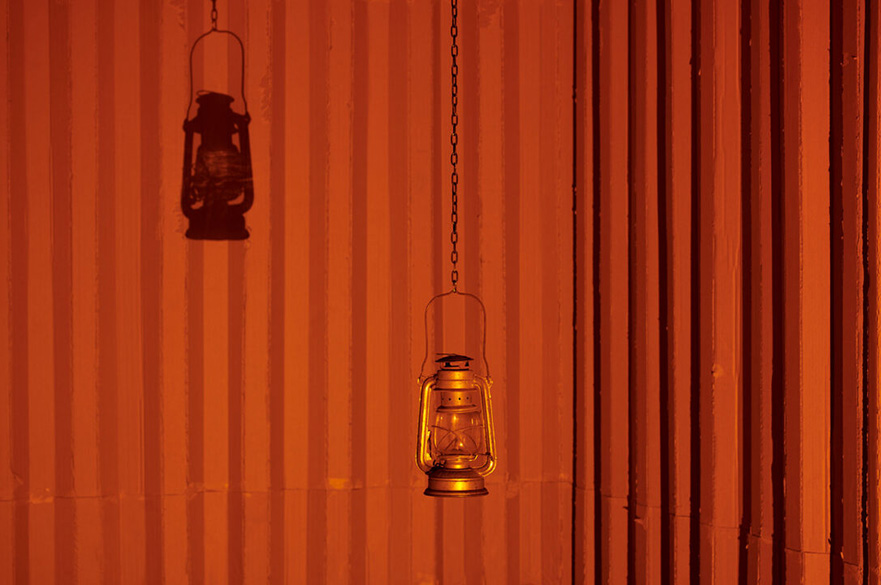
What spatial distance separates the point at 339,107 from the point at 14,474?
6.75 ft

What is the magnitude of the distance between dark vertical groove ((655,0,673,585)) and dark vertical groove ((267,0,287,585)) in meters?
1.60

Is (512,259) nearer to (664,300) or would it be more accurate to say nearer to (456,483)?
(664,300)

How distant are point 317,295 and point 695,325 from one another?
1638mm

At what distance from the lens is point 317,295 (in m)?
4.05

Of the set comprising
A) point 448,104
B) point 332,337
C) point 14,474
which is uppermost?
point 448,104

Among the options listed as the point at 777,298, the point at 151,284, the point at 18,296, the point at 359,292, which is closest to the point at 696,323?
the point at 777,298

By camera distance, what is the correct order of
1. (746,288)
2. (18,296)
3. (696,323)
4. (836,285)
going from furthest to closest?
(18,296), (696,323), (746,288), (836,285)

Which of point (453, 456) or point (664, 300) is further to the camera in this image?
point (664, 300)

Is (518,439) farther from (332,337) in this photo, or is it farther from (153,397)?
(153,397)

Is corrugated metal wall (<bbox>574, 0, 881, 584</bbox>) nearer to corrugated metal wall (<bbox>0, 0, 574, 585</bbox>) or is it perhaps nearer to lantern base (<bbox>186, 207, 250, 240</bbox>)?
corrugated metal wall (<bbox>0, 0, 574, 585</bbox>)

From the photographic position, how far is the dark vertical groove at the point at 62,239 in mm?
3914

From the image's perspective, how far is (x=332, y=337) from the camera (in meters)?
4.05

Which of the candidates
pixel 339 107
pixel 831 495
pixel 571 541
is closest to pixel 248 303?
pixel 339 107

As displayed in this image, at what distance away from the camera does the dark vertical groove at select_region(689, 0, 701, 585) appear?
3.18 meters
